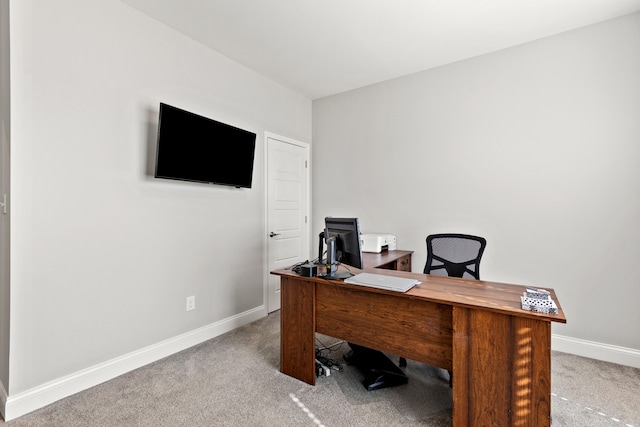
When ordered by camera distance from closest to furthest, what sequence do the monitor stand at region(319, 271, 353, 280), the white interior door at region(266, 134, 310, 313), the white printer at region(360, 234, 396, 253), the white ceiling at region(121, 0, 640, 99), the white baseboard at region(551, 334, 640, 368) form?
the monitor stand at region(319, 271, 353, 280)
the white ceiling at region(121, 0, 640, 99)
the white baseboard at region(551, 334, 640, 368)
the white printer at region(360, 234, 396, 253)
the white interior door at region(266, 134, 310, 313)

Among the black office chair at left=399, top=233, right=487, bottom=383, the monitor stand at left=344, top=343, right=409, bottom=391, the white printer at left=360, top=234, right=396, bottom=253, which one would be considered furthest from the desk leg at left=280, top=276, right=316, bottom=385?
the white printer at left=360, top=234, right=396, bottom=253

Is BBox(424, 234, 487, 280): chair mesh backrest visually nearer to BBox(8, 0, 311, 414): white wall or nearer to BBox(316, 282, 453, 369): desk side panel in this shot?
BBox(316, 282, 453, 369): desk side panel

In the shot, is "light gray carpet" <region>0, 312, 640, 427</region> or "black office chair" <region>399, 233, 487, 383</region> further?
"black office chair" <region>399, 233, 487, 383</region>

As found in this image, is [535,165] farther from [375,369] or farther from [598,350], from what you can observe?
[375,369]

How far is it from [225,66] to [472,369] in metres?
3.21

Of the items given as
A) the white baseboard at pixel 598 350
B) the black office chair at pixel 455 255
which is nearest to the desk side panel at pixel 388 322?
the black office chair at pixel 455 255

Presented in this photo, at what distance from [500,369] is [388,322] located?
0.59 meters

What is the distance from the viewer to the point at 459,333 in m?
1.57

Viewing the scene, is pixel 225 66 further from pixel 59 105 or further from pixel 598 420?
pixel 598 420

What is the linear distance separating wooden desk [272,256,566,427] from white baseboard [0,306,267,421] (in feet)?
3.81

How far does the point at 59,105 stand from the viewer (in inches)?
78.7

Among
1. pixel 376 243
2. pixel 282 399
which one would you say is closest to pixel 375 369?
pixel 282 399

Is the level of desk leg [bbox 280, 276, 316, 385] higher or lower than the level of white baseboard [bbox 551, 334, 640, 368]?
higher

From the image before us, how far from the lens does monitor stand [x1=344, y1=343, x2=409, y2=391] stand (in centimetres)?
210
